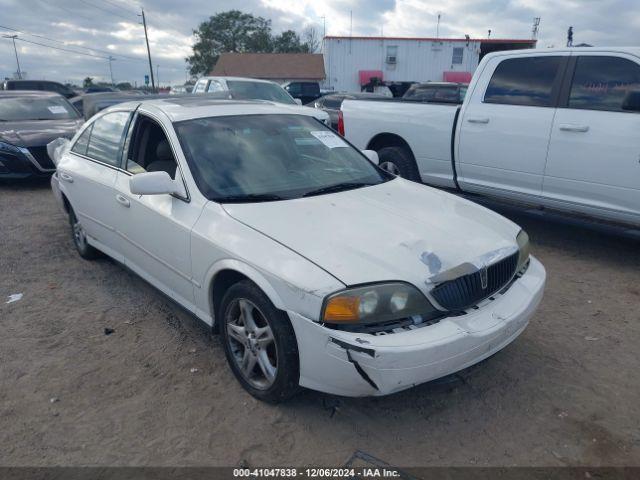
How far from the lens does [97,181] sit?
163 inches

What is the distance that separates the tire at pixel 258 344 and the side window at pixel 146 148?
4.63 ft

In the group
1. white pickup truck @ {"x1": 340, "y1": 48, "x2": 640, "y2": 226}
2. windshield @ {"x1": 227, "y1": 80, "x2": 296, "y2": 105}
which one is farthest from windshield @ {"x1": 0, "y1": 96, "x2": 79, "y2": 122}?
white pickup truck @ {"x1": 340, "y1": 48, "x2": 640, "y2": 226}

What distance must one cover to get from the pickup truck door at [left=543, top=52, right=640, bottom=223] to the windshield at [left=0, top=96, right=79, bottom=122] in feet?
28.5

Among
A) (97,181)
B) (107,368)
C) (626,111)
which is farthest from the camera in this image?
(626,111)

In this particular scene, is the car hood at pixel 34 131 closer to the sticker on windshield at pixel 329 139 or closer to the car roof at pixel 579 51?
the sticker on windshield at pixel 329 139

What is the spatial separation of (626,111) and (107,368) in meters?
4.67

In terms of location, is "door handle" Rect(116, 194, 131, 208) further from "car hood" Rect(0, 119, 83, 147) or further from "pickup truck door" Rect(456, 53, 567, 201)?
"car hood" Rect(0, 119, 83, 147)

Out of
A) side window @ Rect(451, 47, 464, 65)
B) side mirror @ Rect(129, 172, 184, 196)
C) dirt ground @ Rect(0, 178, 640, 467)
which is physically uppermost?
side window @ Rect(451, 47, 464, 65)

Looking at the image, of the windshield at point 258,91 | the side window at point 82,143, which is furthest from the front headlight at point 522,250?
the windshield at point 258,91

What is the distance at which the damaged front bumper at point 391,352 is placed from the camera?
2.28 meters

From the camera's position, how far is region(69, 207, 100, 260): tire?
488cm

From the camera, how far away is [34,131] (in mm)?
8594

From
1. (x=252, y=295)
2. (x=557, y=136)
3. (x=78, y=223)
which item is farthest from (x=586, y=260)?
(x=78, y=223)

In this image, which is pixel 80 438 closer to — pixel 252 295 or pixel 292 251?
pixel 252 295
